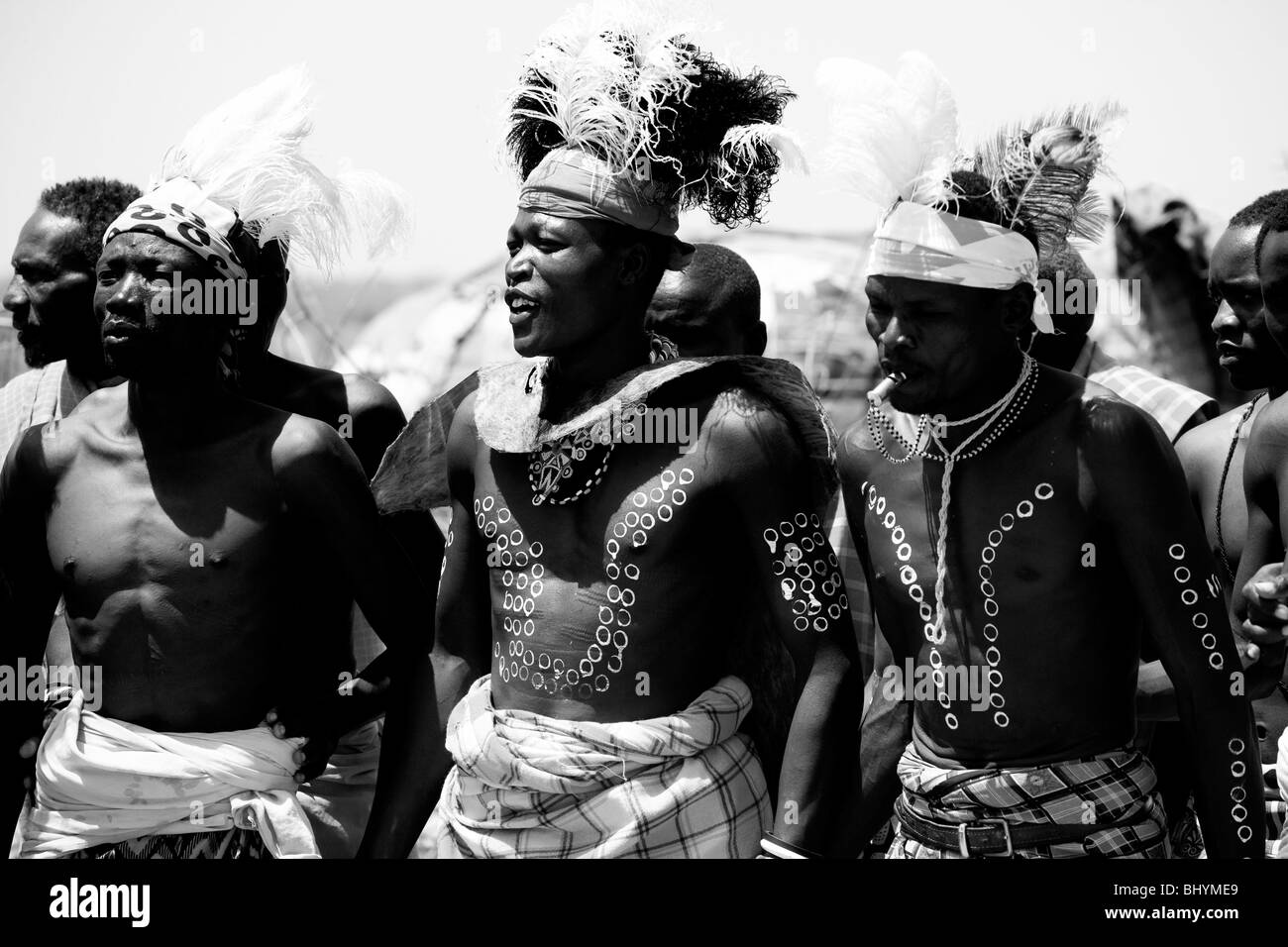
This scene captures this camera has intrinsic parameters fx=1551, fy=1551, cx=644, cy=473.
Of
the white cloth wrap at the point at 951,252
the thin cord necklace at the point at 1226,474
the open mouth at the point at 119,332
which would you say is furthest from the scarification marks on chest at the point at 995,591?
the open mouth at the point at 119,332

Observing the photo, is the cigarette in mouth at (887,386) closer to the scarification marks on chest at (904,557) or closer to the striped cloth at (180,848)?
the scarification marks on chest at (904,557)

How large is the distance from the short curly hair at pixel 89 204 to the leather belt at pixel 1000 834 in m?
2.73


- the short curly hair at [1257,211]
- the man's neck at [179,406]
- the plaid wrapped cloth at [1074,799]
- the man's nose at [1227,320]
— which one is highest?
the short curly hair at [1257,211]

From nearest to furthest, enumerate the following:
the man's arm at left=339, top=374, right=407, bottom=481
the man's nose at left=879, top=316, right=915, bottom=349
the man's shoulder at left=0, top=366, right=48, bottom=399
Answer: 1. the man's nose at left=879, top=316, right=915, bottom=349
2. the man's arm at left=339, top=374, right=407, bottom=481
3. the man's shoulder at left=0, top=366, right=48, bottom=399

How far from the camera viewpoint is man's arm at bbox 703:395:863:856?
3.01m

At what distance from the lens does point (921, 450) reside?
318 centimetres

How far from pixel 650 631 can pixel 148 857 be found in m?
1.20

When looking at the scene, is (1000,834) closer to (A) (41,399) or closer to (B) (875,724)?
(B) (875,724)

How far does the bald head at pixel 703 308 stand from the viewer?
4625 millimetres

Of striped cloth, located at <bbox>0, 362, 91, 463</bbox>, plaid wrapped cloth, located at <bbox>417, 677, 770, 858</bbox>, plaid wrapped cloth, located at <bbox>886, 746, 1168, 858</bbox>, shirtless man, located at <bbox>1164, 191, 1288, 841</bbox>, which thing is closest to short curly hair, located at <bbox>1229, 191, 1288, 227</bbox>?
shirtless man, located at <bbox>1164, 191, 1288, 841</bbox>

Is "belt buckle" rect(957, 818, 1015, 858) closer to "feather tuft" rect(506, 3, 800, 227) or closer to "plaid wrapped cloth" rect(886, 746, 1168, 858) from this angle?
"plaid wrapped cloth" rect(886, 746, 1168, 858)

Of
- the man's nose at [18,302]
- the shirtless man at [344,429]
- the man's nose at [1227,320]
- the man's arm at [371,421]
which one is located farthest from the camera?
the man's nose at [18,302]

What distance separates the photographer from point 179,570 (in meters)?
3.35

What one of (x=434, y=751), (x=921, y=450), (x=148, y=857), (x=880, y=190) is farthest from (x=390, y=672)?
(x=880, y=190)
